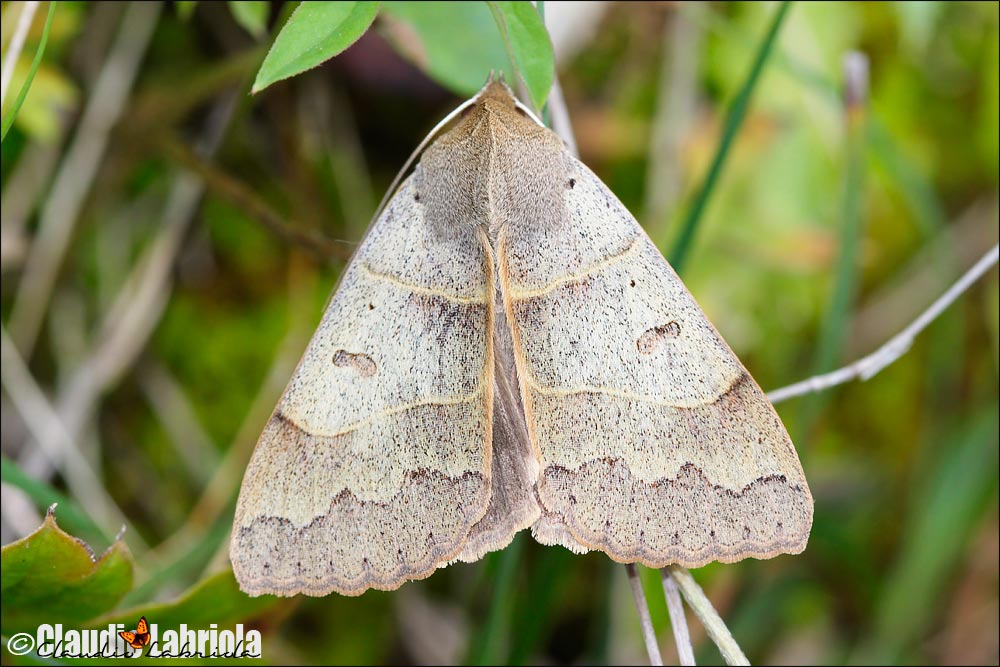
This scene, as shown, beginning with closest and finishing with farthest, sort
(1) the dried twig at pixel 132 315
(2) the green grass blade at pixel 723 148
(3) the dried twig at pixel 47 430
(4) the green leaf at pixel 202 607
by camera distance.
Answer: (4) the green leaf at pixel 202 607 < (2) the green grass blade at pixel 723 148 < (3) the dried twig at pixel 47 430 < (1) the dried twig at pixel 132 315

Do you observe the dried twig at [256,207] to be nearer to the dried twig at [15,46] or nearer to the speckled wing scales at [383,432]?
the speckled wing scales at [383,432]

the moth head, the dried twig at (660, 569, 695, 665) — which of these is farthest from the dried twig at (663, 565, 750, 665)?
the moth head

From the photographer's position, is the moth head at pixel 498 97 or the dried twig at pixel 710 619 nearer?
the dried twig at pixel 710 619

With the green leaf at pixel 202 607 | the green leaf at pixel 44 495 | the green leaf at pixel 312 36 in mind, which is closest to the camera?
the green leaf at pixel 312 36

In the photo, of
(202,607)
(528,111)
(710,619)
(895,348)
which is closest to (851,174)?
(895,348)

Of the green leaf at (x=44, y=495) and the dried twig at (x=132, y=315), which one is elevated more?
the dried twig at (x=132, y=315)

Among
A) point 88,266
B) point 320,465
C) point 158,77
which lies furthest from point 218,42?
point 320,465

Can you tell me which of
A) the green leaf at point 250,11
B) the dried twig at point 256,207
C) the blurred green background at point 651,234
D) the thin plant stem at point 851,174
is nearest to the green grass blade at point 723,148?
the thin plant stem at point 851,174
